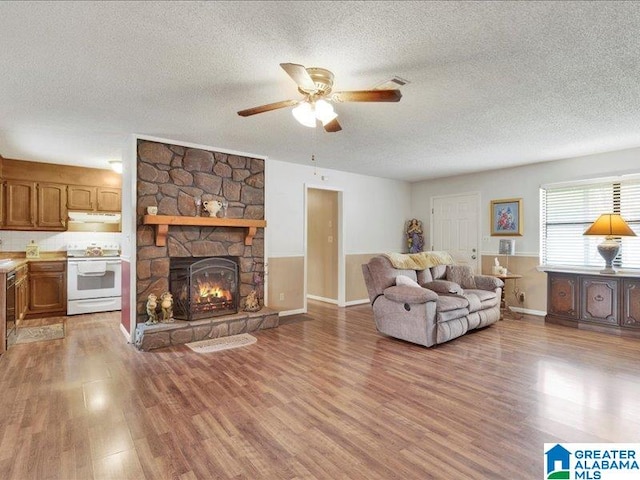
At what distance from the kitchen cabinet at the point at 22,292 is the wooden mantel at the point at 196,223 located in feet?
6.91

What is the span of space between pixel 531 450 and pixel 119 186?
267 inches

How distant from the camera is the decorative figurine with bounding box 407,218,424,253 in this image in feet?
24.0

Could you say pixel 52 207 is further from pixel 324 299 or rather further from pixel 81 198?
pixel 324 299

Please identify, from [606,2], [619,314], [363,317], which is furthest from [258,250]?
[619,314]

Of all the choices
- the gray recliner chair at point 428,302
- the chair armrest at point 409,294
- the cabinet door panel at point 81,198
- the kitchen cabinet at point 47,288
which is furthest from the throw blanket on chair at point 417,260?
the kitchen cabinet at point 47,288

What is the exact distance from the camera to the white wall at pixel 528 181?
496cm

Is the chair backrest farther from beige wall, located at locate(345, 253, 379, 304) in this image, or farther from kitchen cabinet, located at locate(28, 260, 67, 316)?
kitchen cabinet, located at locate(28, 260, 67, 316)

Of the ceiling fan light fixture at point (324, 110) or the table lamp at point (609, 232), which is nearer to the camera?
the ceiling fan light fixture at point (324, 110)

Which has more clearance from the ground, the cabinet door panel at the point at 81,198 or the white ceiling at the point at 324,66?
the white ceiling at the point at 324,66

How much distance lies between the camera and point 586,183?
5.24 metres

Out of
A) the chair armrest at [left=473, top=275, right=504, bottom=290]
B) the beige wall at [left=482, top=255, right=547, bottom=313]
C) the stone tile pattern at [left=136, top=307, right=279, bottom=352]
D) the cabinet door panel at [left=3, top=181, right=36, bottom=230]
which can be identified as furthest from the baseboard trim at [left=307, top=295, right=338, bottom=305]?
the cabinet door panel at [left=3, top=181, right=36, bottom=230]

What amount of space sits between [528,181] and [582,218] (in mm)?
970

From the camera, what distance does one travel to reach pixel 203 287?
4582 millimetres

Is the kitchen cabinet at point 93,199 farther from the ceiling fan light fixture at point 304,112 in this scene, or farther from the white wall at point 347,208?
the ceiling fan light fixture at point 304,112
